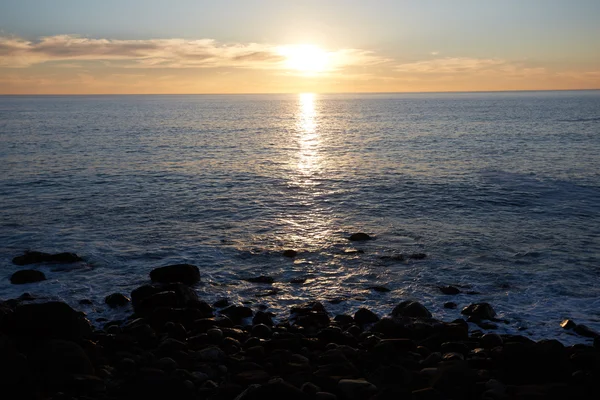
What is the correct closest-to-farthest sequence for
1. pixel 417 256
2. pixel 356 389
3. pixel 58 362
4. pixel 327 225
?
pixel 356 389 → pixel 58 362 → pixel 417 256 → pixel 327 225

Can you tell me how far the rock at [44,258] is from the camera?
76.3ft

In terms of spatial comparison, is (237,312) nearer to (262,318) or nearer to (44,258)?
(262,318)

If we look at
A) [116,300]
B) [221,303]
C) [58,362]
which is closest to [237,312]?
[221,303]

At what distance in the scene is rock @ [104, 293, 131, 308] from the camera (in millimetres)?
18823

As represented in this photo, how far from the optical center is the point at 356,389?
11656 mm

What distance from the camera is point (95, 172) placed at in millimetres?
48156

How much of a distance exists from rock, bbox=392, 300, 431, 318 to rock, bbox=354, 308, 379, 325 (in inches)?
32.8

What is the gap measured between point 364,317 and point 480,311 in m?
4.00

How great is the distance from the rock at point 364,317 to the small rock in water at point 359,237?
31.3 ft

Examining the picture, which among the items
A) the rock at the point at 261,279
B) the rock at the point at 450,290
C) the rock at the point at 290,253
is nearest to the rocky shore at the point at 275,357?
the rock at the point at 450,290

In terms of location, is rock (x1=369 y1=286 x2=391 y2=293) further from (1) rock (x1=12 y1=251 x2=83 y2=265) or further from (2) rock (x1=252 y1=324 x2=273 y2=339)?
(1) rock (x1=12 y1=251 x2=83 y2=265)

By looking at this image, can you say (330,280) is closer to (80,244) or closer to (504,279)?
(504,279)

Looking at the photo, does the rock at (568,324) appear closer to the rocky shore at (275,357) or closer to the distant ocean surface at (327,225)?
the rocky shore at (275,357)

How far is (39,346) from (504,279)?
56.8 ft
